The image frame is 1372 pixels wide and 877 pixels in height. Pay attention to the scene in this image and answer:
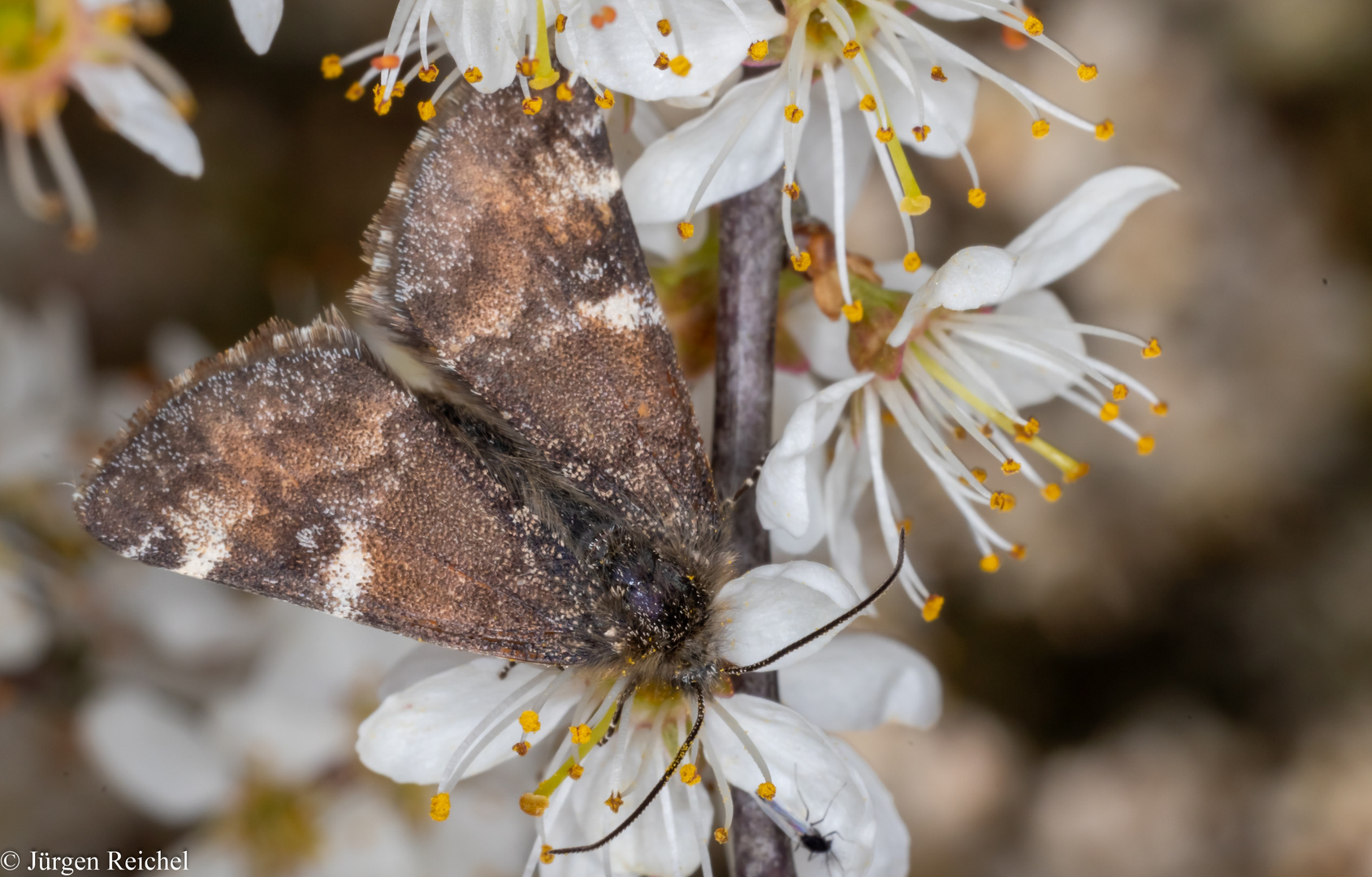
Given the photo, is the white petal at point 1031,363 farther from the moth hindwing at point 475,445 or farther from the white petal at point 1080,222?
the moth hindwing at point 475,445

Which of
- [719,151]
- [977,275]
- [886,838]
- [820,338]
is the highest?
[719,151]

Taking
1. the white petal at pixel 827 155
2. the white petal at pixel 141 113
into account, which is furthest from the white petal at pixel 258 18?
the white petal at pixel 827 155

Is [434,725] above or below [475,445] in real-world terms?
below

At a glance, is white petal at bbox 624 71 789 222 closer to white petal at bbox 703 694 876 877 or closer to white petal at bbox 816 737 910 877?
white petal at bbox 703 694 876 877

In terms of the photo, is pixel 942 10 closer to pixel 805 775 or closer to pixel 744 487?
pixel 744 487

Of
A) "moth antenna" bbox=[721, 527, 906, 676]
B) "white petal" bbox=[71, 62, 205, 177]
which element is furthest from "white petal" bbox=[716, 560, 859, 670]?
"white petal" bbox=[71, 62, 205, 177]

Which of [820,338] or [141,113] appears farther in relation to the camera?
Result: [820,338]

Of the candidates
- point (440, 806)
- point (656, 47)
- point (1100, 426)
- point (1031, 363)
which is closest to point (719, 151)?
point (656, 47)

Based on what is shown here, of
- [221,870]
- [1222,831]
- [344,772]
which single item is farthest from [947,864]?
[221,870]

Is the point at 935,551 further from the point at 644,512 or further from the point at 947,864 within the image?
the point at 644,512
